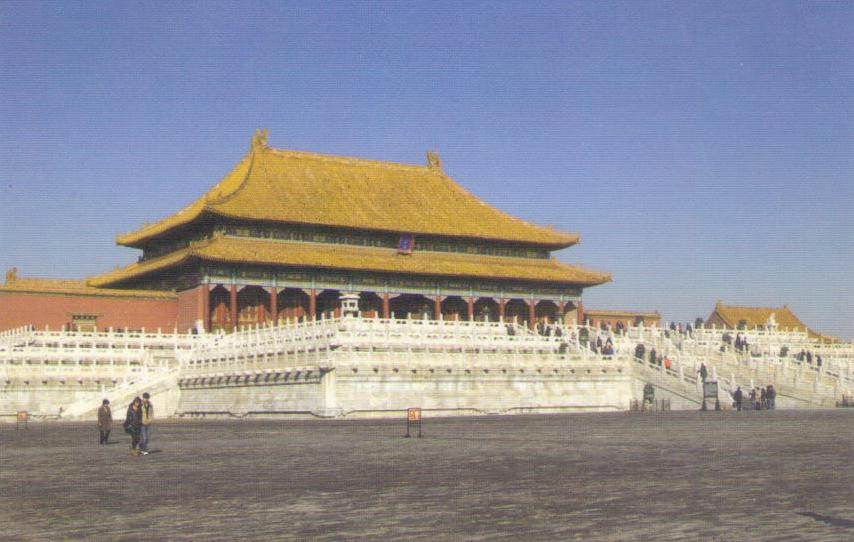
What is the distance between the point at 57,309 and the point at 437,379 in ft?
90.2

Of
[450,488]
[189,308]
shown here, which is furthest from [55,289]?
[450,488]

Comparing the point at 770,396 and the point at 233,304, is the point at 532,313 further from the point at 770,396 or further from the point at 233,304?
the point at 770,396

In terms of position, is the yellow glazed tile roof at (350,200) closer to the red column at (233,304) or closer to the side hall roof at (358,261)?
the side hall roof at (358,261)

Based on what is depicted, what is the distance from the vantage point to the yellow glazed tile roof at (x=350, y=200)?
62938 millimetres

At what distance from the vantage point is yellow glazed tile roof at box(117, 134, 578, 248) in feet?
206

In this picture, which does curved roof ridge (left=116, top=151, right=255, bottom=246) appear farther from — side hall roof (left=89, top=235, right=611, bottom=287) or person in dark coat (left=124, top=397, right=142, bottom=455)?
person in dark coat (left=124, top=397, right=142, bottom=455)

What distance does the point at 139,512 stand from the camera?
1134cm

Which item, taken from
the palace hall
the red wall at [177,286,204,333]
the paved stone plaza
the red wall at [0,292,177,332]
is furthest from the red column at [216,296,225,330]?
the paved stone plaza

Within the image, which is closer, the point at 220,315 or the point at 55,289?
the point at 55,289

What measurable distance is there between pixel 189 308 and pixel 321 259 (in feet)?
24.2

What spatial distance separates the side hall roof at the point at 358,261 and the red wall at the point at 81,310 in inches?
120

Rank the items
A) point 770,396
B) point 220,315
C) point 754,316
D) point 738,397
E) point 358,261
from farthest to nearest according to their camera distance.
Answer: point 754,316 < point 358,261 < point 220,315 < point 770,396 < point 738,397

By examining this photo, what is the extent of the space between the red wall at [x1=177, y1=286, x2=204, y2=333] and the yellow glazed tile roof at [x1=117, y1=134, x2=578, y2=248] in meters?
4.31

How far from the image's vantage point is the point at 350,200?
67.1m
